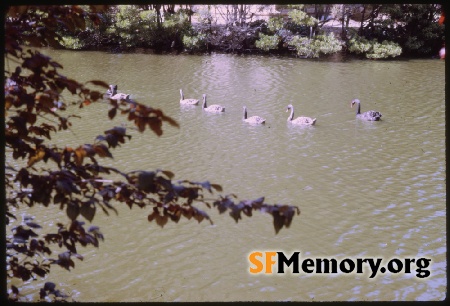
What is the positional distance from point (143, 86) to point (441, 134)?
24.8 ft

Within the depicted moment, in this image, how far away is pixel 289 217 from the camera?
1549 millimetres

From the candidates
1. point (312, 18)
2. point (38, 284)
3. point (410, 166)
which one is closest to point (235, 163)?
point (410, 166)

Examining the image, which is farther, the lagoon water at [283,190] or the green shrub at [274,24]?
the green shrub at [274,24]

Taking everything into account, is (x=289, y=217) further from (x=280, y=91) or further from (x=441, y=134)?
(x=280, y=91)

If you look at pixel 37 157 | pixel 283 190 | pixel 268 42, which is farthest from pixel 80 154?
pixel 268 42

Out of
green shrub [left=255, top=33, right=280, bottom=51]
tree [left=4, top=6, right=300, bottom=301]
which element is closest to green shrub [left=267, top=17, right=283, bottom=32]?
green shrub [left=255, top=33, right=280, bottom=51]

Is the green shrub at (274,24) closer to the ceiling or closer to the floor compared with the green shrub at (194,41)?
closer to the ceiling

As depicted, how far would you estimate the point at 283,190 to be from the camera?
6562 millimetres

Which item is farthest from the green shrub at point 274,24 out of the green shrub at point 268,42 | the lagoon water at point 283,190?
the lagoon water at point 283,190

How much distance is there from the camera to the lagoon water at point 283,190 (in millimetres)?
4500

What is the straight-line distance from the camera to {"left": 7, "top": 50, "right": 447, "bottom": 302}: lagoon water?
4.50m

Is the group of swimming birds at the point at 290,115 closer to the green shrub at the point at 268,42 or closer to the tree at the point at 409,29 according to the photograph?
the green shrub at the point at 268,42

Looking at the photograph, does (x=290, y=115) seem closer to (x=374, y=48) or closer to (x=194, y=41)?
(x=374, y=48)

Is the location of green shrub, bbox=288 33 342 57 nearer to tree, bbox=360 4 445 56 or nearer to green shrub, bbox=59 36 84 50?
tree, bbox=360 4 445 56
